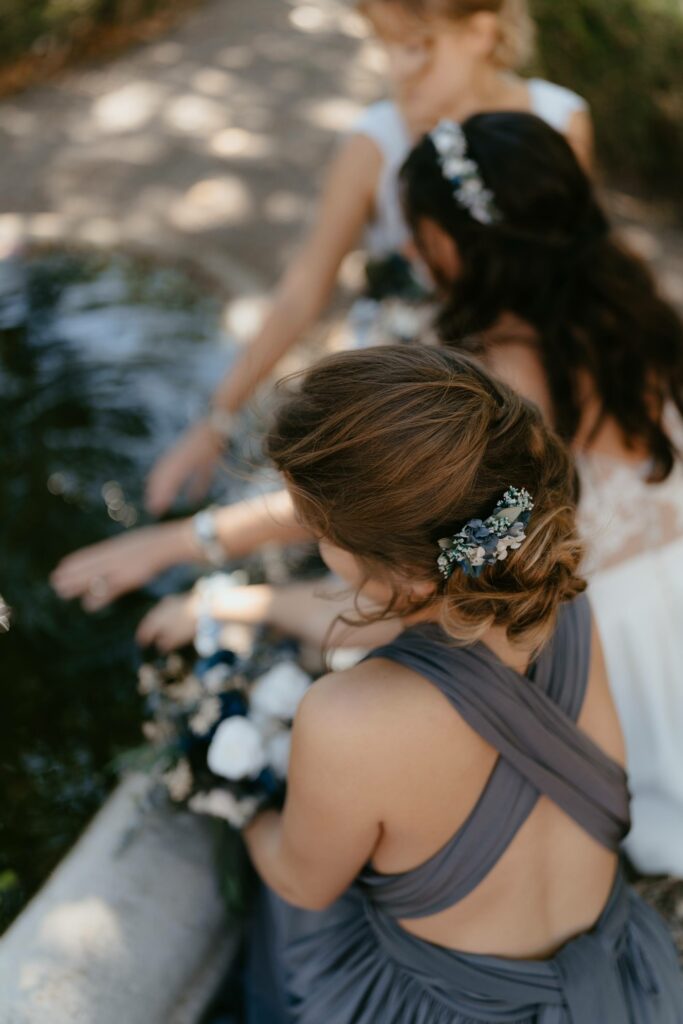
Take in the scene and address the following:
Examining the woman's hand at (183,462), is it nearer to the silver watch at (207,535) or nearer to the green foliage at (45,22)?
the silver watch at (207,535)

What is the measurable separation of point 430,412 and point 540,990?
0.96 meters

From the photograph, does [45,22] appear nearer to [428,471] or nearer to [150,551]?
[150,551]

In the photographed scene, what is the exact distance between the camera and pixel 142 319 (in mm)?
3340

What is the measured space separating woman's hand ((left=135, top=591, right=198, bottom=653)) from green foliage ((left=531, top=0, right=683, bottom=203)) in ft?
12.9

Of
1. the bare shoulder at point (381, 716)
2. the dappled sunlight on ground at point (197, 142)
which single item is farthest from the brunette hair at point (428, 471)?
the dappled sunlight on ground at point (197, 142)

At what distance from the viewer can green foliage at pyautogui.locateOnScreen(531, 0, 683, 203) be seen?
4695 mm

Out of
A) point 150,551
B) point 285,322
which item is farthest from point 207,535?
point 285,322

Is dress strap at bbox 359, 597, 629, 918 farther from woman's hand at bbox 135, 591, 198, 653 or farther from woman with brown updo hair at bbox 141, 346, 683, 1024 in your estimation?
woman's hand at bbox 135, 591, 198, 653

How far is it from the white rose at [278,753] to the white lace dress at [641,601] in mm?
781

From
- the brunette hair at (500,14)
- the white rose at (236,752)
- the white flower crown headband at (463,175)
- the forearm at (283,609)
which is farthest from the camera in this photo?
the brunette hair at (500,14)

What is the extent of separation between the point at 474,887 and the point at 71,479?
178 centimetres

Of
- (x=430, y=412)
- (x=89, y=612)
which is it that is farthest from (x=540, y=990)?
(x=89, y=612)

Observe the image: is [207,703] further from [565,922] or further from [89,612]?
[565,922]

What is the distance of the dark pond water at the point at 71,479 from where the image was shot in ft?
6.86
